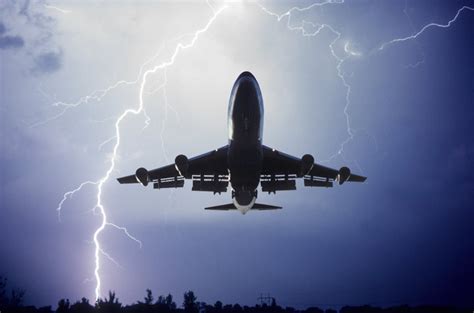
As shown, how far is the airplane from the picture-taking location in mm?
16953

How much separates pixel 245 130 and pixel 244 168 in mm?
2480

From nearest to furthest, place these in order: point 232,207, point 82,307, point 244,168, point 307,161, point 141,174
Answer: point 244,168, point 307,161, point 141,174, point 232,207, point 82,307

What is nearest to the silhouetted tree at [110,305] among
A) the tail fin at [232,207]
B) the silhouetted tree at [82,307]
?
the silhouetted tree at [82,307]

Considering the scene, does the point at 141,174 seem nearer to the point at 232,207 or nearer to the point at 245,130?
the point at 232,207

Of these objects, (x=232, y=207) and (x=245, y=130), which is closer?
(x=245, y=130)

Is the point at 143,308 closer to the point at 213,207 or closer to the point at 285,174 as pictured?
the point at 213,207

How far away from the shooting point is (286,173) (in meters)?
23.7

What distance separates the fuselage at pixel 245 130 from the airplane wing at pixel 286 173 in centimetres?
317

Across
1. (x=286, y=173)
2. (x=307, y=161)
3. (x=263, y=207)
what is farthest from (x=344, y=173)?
(x=263, y=207)

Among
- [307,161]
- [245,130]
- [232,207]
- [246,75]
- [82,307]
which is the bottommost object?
[82,307]

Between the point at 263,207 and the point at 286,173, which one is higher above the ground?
the point at 286,173

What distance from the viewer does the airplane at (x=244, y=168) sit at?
16953mm

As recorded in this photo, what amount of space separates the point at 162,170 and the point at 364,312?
32585mm

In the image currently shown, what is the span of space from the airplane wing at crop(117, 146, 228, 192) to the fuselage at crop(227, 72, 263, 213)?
A: 2.78m
